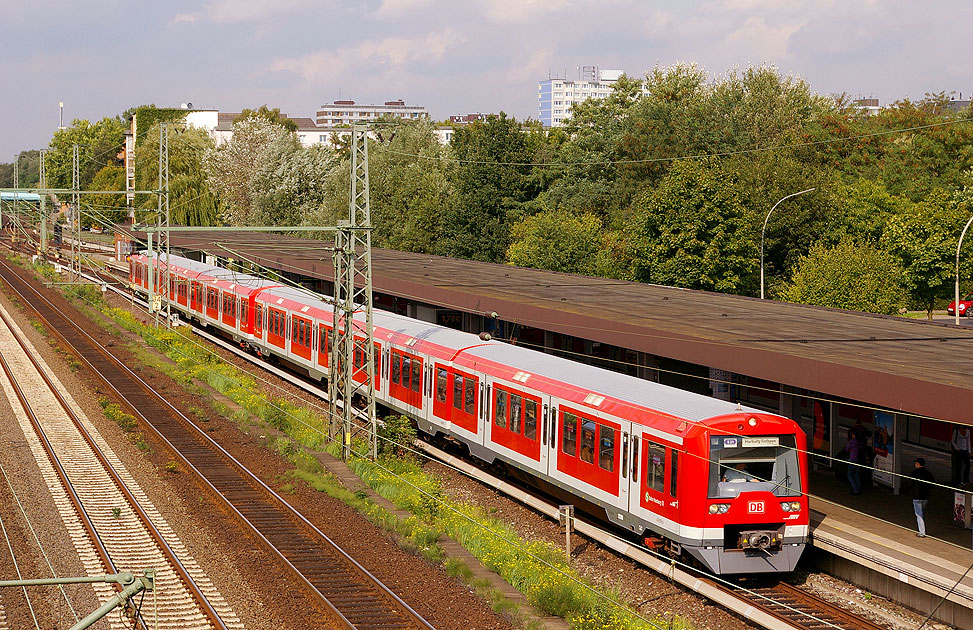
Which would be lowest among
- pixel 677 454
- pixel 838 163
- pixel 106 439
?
pixel 106 439

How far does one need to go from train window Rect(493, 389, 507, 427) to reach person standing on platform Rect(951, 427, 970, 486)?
8.28 metres

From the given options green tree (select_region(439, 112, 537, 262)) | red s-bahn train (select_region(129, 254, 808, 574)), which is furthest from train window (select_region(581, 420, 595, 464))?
green tree (select_region(439, 112, 537, 262))

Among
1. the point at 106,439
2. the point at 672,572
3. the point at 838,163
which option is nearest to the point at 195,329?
the point at 106,439

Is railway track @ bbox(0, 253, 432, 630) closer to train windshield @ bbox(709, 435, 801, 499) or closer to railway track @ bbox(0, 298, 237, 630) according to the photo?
railway track @ bbox(0, 298, 237, 630)

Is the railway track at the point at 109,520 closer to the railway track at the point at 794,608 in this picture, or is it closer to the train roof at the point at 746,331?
the train roof at the point at 746,331

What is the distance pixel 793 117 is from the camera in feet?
248

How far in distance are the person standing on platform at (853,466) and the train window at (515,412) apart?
6.20 metres

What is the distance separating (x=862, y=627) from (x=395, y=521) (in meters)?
8.26

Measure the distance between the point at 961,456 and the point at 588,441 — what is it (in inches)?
259

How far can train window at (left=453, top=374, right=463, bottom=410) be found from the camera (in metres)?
22.1

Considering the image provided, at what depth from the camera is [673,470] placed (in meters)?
15.1

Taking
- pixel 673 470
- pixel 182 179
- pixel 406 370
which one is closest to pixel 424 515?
pixel 673 470

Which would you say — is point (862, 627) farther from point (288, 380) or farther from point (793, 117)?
point (793, 117)

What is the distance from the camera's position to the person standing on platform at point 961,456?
17.6 m
